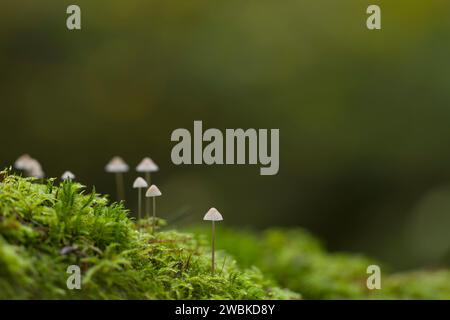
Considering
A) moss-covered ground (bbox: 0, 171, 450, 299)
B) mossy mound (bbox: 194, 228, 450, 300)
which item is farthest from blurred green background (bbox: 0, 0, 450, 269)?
moss-covered ground (bbox: 0, 171, 450, 299)

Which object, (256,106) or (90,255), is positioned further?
(256,106)

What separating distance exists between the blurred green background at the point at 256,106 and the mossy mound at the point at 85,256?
6856 millimetres

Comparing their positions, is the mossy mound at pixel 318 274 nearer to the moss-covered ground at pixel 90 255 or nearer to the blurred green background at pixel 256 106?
the moss-covered ground at pixel 90 255

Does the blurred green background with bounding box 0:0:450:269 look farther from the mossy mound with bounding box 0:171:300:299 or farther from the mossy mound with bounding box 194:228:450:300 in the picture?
the mossy mound with bounding box 0:171:300:299

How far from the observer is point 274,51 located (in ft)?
31.7

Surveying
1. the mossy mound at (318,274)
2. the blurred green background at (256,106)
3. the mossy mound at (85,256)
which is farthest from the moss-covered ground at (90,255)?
the blurred green background at (256,106)

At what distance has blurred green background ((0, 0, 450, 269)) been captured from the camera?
8.70 metres

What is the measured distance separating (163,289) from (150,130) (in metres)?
7.41

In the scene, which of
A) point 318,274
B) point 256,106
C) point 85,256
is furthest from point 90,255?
point 256,106

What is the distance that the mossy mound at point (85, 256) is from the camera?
4.74 ft

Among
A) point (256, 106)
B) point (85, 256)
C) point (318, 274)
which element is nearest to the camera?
point (85, 256)

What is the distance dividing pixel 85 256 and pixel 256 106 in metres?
7.92

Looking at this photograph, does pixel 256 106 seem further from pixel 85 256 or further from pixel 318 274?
pixel 85 256

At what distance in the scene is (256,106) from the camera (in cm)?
933
